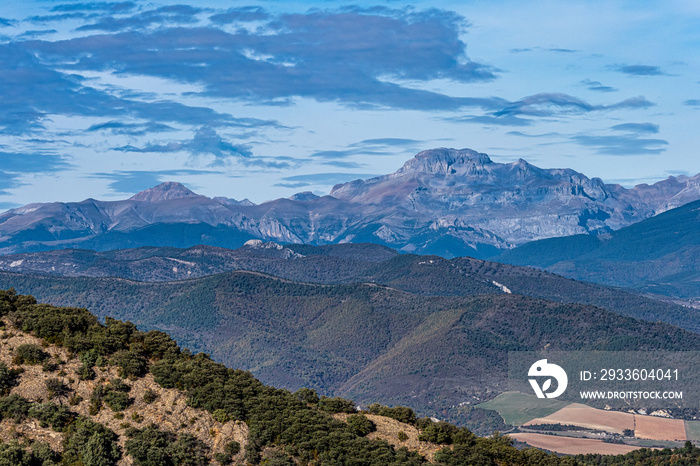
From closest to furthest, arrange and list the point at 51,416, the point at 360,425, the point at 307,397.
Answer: the point at 51,416 → the point at 360,425 → the point at 307,397

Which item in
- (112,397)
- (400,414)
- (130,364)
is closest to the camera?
(112,397)

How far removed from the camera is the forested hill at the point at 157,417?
75.7 metres

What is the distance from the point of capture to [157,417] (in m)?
80.8

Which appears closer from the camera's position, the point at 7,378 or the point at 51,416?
the point at 51,416

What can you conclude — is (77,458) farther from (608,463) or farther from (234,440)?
(608,463)

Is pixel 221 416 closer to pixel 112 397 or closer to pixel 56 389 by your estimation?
pixel 112 397

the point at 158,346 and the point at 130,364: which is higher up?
the point at 158,346

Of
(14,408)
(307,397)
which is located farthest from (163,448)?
(307,397)

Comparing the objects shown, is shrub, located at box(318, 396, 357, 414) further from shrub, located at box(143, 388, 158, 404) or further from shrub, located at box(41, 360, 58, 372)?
shrub, located at box(41, 360, 58, 372)

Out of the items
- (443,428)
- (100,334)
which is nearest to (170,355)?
(100,334)

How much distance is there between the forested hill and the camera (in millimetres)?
75688

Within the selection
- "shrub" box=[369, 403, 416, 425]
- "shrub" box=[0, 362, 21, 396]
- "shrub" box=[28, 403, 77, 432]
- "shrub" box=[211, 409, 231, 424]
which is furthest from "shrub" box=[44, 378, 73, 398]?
"shrub" box=[369, 403, 416, 425]

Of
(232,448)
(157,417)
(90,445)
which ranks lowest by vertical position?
(232,448)

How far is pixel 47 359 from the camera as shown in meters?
83.9
